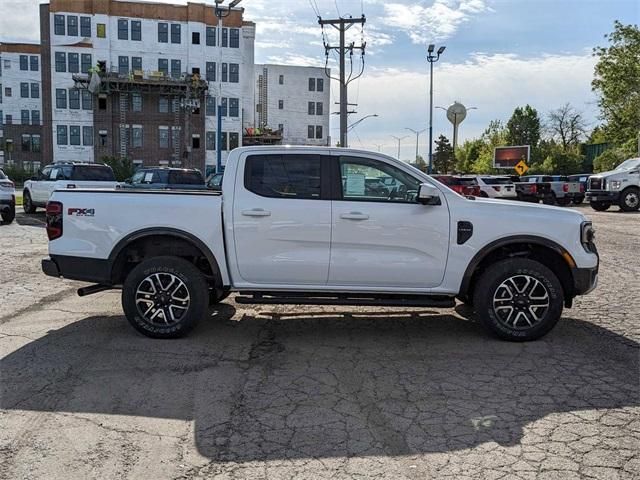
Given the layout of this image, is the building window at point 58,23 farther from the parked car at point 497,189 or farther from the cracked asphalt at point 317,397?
the cracked asphalt at point 317,397

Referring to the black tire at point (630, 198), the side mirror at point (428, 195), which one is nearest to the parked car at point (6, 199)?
the side mirror at point (428, 195)

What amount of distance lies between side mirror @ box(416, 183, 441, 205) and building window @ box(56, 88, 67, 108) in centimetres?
6364

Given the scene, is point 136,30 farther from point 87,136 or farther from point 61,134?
point 61,134

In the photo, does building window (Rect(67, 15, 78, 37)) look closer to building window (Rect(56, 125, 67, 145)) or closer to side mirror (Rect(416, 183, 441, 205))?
building window (Rect(56, 125, 67, 145))

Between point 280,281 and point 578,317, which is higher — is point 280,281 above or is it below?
above

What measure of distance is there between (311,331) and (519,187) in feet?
85.3

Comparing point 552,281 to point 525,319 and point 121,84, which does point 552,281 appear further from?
point 121,84

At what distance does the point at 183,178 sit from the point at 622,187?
18024 mm

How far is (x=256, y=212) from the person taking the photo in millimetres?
5883

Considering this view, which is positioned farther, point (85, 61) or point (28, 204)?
point (85, 61)

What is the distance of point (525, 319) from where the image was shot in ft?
19.4

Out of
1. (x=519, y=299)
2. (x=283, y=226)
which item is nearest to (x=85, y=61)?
(x=283, y=226)

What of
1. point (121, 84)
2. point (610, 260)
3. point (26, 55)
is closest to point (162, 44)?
point (121, 84)

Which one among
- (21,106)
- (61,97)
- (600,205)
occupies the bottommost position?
(600,205)
